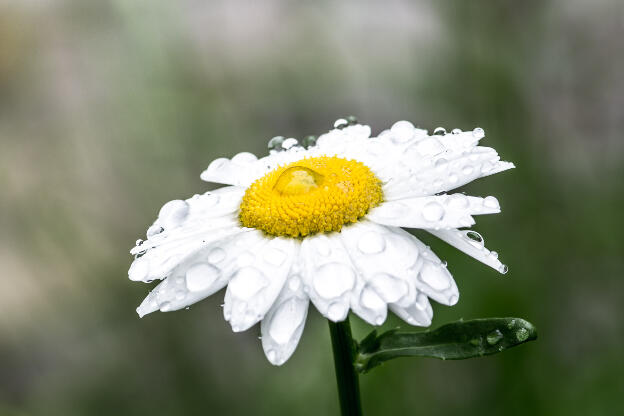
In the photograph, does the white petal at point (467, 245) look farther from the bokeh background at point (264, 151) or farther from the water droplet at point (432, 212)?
the bokeh background at point (264, 151)

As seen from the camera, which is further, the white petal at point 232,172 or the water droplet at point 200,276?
the white petal at point 232,172

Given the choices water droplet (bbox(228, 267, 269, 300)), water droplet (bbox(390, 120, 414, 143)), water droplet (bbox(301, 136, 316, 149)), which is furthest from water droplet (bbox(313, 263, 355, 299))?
water droplet (bbox(301, 136, 316, 149))

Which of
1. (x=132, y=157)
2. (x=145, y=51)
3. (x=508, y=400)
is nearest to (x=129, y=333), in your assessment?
(x=132, y=157)

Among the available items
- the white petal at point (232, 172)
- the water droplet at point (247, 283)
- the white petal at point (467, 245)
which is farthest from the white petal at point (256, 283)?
the white petal at point (232, 172)

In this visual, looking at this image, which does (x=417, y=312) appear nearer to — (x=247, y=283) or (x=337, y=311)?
(x=337, y=311)

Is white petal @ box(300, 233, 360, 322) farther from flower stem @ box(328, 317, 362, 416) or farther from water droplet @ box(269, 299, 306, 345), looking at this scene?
flower stem @ box(328, 317, 362, 416)

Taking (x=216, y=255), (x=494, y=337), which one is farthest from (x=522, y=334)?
(x=216, y=255)
